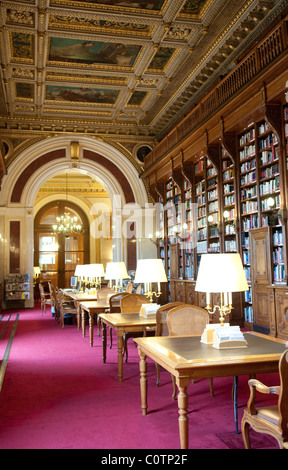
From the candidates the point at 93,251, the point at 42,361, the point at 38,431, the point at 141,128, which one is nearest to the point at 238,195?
the point at 42,361

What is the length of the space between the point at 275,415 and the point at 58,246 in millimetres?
18874

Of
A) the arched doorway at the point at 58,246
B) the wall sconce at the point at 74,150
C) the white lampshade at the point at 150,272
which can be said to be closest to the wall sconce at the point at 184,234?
the wall sconce at the point at 74,150

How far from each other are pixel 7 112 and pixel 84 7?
Answer: 645 centimetres

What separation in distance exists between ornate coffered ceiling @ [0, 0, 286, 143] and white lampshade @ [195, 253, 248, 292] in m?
6.71

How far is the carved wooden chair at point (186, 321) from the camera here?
14.3 ft

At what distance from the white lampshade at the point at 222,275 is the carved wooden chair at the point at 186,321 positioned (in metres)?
1.03

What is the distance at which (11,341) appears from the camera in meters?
8.30

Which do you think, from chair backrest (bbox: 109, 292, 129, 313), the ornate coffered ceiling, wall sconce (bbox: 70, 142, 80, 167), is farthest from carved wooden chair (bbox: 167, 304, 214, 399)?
wall sconce (bbox: 70, 142, 80, 167)

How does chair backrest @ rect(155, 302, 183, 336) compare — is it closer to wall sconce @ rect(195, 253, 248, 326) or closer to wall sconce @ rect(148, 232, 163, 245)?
wall sconce @ rect(195, 253, 248, 326)

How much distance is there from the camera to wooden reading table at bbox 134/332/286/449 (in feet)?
9.30

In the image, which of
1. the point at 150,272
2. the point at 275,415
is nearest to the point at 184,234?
the point at 150,272

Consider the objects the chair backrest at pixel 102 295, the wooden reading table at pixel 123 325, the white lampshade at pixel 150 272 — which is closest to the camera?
the wooden reading table at pixel 123 325

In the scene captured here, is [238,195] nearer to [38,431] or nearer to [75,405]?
[75,405]

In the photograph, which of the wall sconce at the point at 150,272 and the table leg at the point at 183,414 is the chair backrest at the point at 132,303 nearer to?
the wall sconce at the point at 150,272
